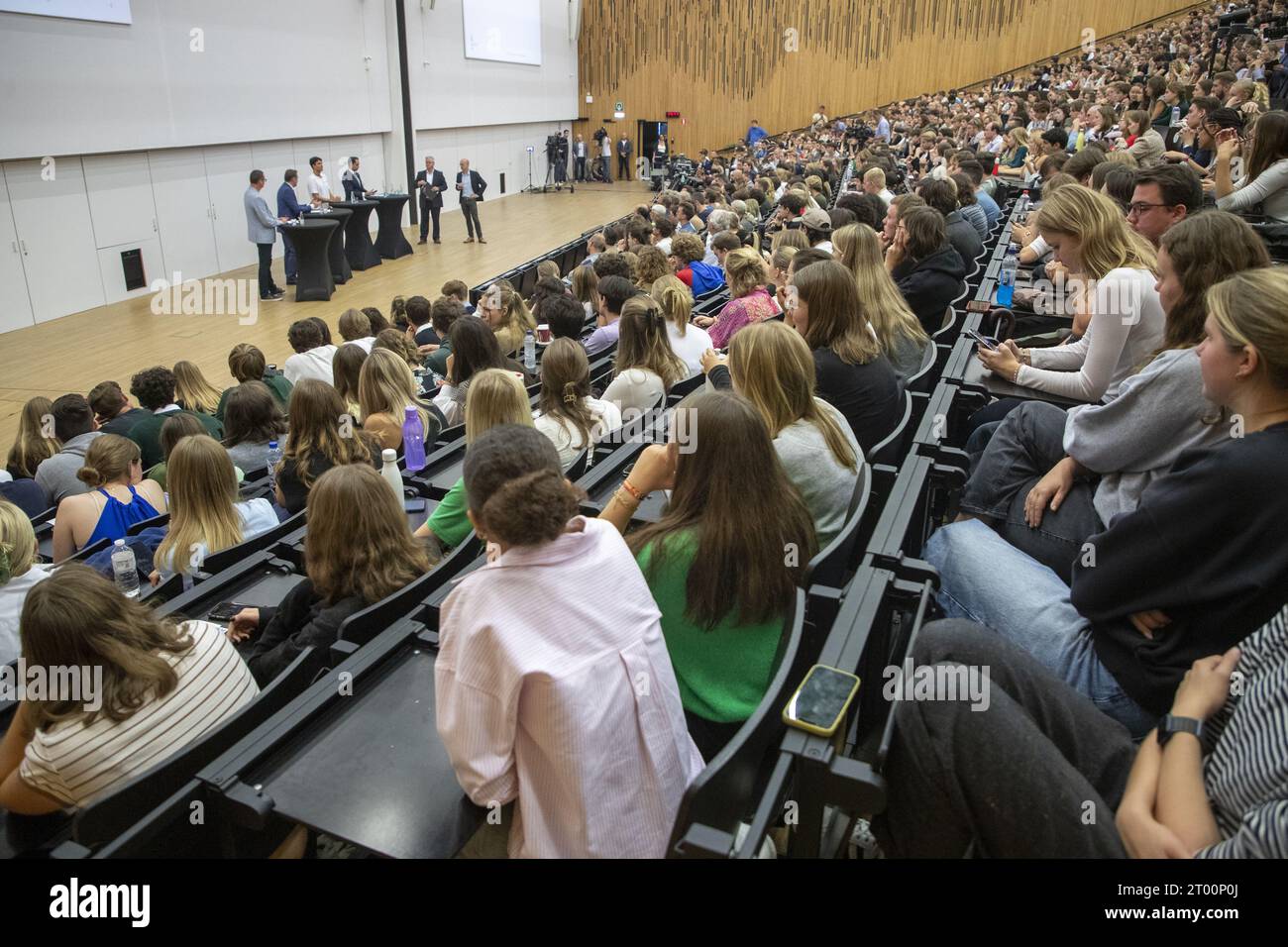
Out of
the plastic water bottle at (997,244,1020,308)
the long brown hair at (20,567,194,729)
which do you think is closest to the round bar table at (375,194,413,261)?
the plastic water bottle at (997,244,1020,308)

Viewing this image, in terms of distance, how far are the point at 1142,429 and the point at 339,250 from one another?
1117 cm

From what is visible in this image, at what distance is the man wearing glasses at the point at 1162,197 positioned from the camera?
3180 millimetres

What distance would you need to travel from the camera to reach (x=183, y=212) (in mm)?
10766

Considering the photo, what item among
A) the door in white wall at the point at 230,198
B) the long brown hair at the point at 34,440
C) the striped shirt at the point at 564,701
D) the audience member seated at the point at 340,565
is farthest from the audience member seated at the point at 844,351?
the door in white wall at the point at 230,198

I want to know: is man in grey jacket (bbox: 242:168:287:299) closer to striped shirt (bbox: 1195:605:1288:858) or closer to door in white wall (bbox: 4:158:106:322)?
door in white wall (bbox: 4:158:106:322)

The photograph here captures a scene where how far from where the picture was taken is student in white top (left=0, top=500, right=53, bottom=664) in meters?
2.61

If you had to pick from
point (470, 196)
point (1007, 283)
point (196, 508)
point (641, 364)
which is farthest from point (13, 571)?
point (470, 196)

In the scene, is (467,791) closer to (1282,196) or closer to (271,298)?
(1282,196)

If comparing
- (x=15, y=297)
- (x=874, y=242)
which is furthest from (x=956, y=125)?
(x=15, y=297)

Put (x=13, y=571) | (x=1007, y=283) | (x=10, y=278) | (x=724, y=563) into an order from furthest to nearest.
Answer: (x=10, y=278) < (x=1007, y=283) < (x=13, y=571) < (x=724, y=563)

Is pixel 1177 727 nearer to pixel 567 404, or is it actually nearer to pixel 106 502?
pixel 567 404

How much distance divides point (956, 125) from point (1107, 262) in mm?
11582

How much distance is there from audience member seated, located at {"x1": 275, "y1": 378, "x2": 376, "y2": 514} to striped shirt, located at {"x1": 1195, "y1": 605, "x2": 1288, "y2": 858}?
2866 millimetres

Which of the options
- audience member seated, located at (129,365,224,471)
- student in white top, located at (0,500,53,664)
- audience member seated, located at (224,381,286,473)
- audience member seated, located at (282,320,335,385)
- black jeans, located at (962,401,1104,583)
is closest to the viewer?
black jeans, located at (962,401,1104,583)
